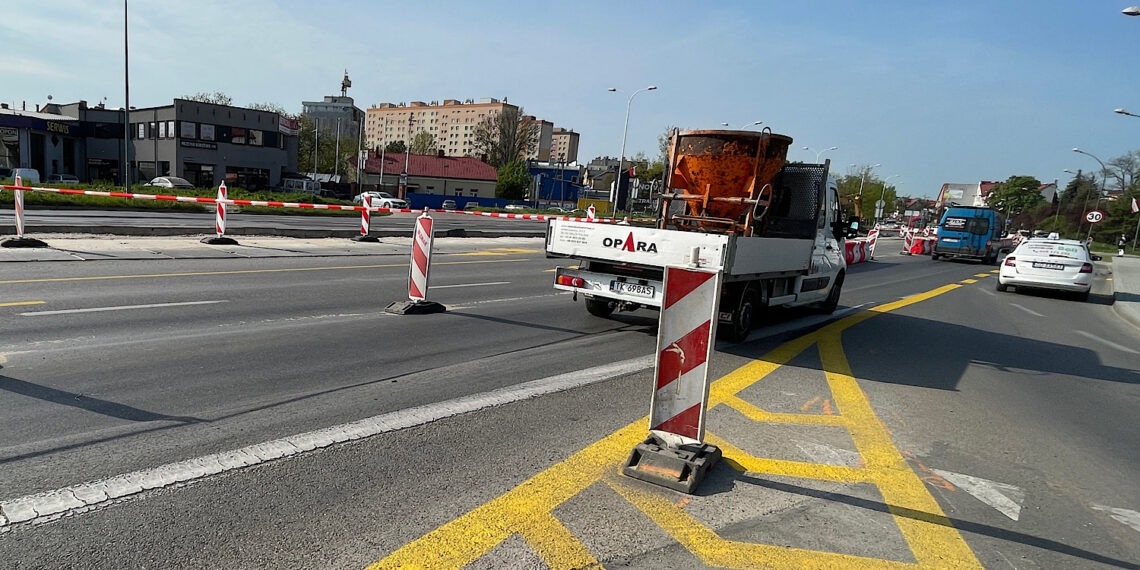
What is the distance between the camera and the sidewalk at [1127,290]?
15.2 metres

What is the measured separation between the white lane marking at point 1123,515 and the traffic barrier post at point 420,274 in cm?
730

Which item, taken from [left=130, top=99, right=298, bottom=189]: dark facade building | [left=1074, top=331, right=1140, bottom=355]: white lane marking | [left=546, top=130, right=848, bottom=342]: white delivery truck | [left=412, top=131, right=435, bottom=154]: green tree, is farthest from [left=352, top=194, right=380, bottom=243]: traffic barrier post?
[left=412, top=131, right=435, bottom=154]: green tree

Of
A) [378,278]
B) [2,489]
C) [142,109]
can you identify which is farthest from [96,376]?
[142,109]

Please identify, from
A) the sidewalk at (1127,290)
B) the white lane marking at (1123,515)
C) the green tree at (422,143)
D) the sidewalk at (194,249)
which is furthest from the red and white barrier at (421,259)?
the green tree at (422,143)

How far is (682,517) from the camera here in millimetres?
3635

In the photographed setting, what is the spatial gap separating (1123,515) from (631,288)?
16.2 feet

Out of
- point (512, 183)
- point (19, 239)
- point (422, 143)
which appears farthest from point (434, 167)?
point (19, 239)

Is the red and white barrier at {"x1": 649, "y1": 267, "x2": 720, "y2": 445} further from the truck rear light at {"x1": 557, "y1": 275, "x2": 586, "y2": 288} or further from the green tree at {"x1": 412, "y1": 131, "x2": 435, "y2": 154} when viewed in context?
the green tree at {"x1": 412, "y1": 131, "x2": 435, "y2": 154}

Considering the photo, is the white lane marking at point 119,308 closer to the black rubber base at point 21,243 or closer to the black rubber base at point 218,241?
the black rubber base at point 21,243

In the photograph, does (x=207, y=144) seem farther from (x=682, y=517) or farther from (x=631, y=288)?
(x=682, y=517)

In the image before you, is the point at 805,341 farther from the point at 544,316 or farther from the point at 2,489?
the point at 2,489

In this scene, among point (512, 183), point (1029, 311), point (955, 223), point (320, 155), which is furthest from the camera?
point (320, 155)

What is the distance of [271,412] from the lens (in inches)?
188

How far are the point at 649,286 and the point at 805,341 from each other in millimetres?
2671
